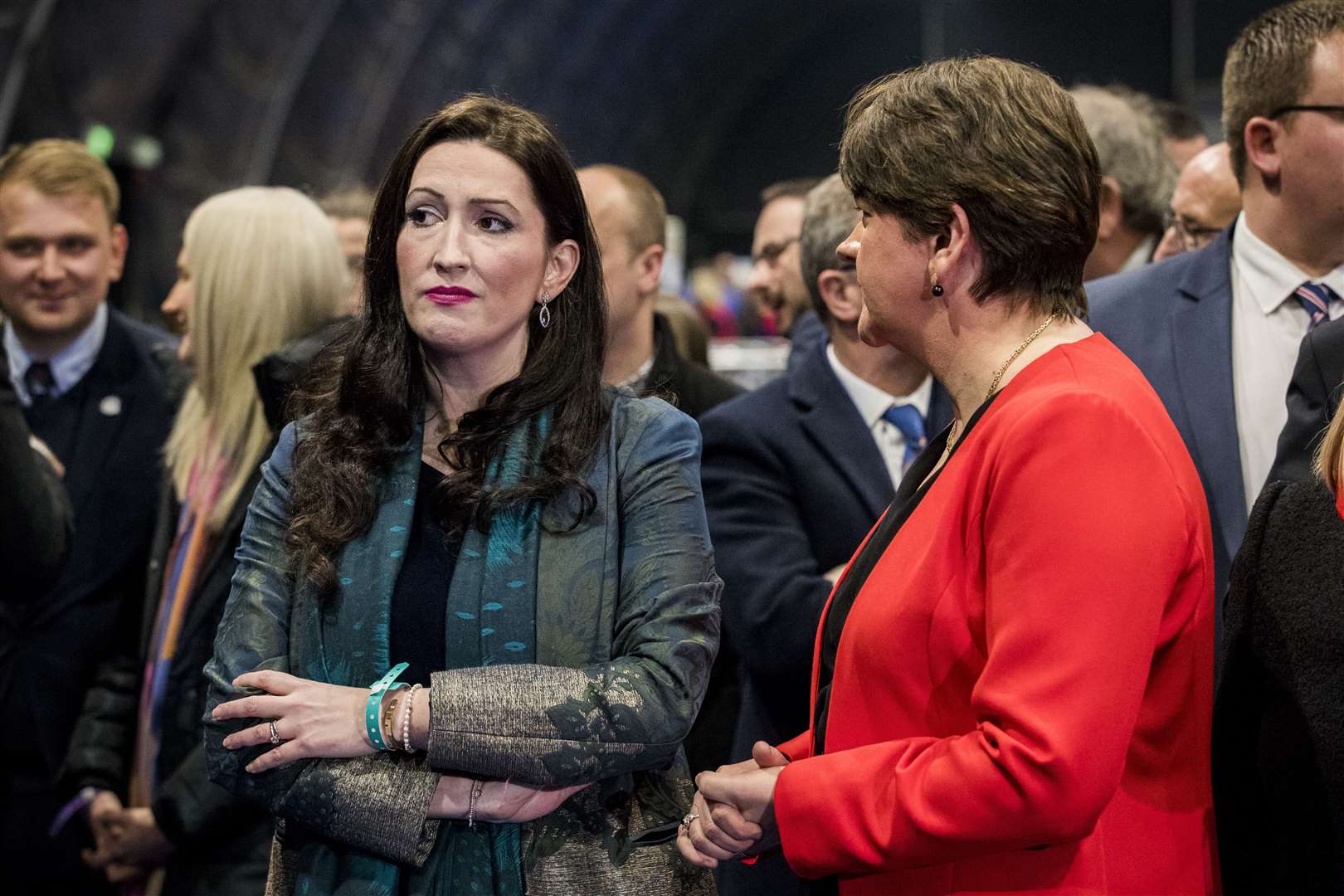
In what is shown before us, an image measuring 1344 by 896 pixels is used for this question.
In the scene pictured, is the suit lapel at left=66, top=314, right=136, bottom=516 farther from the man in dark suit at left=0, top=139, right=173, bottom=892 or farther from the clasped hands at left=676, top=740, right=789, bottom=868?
the clasped hands at left=676, top=740, right=789, bottom=868

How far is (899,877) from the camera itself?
2.01 meters

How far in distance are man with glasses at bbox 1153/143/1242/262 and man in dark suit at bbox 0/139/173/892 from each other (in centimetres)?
289

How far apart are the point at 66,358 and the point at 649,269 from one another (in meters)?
1.75

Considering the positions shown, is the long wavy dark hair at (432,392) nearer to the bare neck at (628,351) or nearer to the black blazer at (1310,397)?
the black blazer at (1310,397)

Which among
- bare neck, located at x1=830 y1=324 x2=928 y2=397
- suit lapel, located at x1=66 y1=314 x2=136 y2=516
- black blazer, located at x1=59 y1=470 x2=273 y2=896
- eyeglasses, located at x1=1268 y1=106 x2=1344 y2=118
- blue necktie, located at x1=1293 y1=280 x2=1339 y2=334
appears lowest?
black blazer, located at x1=59 y1=470 x2=273 y2=896

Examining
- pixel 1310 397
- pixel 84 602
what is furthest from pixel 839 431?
pixel 84 602

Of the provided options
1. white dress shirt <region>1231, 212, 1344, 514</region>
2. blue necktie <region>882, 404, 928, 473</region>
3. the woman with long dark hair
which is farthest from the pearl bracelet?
white dress shirt <region>1231, 212, 1344, 514</region>

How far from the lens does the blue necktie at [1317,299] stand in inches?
125

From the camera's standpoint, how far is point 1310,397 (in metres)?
2.67

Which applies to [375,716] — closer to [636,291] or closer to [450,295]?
[450,295]

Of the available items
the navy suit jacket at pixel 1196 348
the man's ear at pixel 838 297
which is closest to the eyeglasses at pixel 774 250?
the man's ear at pixel 838 297

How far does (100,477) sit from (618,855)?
8.22 ft

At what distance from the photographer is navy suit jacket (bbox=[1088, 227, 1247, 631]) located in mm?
3064

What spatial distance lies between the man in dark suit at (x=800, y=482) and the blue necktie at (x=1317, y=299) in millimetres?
790
